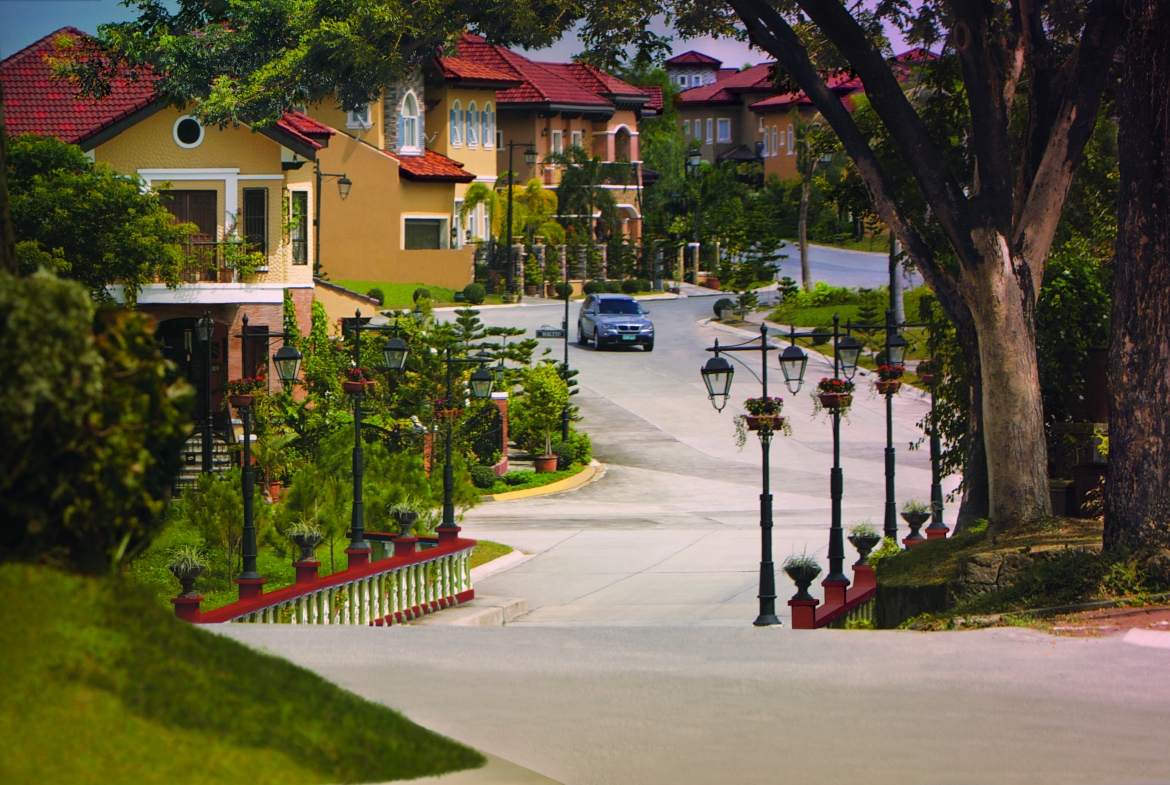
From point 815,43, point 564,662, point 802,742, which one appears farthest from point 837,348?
point 802,742

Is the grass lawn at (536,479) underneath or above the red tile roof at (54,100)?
underneath

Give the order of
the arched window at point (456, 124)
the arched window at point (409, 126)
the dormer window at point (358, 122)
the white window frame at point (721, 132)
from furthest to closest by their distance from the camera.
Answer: the white window frame at point (721, 132)
the arched window at point (456, 124)
the arched window at point (409, 126)
the dormer window at point (358, 122)

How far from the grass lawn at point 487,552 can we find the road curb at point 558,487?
7.17m

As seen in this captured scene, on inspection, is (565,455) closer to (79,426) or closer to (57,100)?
(57,100)

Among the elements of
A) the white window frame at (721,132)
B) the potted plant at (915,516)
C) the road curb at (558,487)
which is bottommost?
the road curb at (558,487)

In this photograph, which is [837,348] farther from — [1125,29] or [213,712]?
[213,712]

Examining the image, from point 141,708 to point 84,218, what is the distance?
27.6 metres

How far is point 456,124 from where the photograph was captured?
62250 mm

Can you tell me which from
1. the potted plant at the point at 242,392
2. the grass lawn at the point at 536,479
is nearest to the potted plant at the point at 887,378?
the potted plant at the point at 242,392

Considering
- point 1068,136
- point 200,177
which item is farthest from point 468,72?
point 1068,136

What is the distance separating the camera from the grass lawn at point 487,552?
25.9 m

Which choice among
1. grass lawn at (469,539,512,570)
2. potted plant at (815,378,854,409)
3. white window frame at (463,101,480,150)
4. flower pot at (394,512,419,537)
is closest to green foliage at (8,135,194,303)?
grass lawn at (469,539,512,570)

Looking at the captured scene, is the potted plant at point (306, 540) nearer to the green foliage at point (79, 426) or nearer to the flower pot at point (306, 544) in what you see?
the flower pot at point (306, 544)

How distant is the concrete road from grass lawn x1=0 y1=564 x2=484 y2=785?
542 inches
